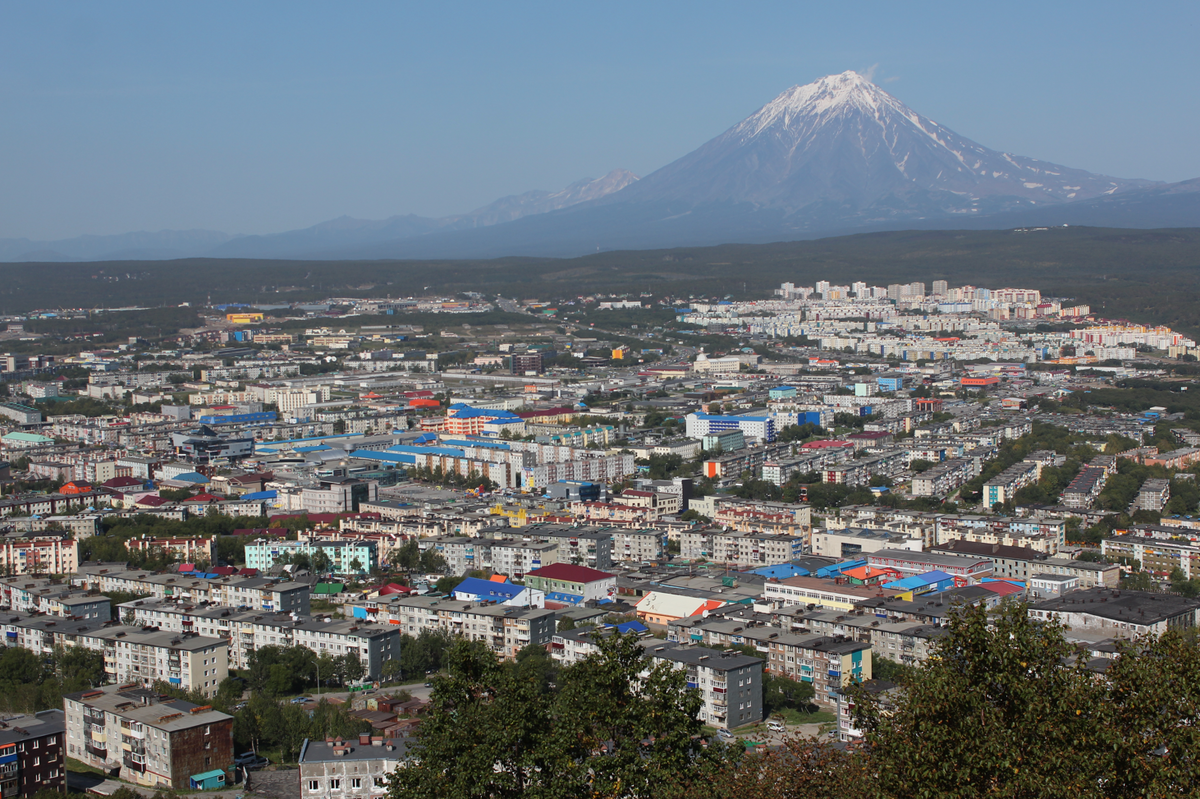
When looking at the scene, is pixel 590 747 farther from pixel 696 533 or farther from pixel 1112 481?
pixel 1112 481

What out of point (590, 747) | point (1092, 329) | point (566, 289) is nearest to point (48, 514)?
point (590, 747)

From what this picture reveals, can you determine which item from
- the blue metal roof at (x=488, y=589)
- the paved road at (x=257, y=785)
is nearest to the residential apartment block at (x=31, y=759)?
the paved road at (x=257, y=785)

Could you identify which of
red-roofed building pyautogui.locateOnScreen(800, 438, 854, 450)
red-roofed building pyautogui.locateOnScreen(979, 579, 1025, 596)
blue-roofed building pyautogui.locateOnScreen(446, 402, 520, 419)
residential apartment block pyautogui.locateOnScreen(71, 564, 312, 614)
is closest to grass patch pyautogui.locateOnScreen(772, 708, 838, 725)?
red-roofed building pyautogui.locateOnScreen(979, 579, 1025, 596)

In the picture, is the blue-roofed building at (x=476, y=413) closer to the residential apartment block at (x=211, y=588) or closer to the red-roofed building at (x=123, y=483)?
the red-roofed building at (x=123, y=483)

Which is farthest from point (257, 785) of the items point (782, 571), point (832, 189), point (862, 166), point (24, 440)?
point (862, 166)

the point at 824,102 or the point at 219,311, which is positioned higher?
the point at 824,102

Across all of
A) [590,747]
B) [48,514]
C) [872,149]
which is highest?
[872,149]

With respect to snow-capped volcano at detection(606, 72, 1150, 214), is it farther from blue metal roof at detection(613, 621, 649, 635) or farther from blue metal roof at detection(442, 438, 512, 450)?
blue metal roof at detection(613, 621, 649, 635)
